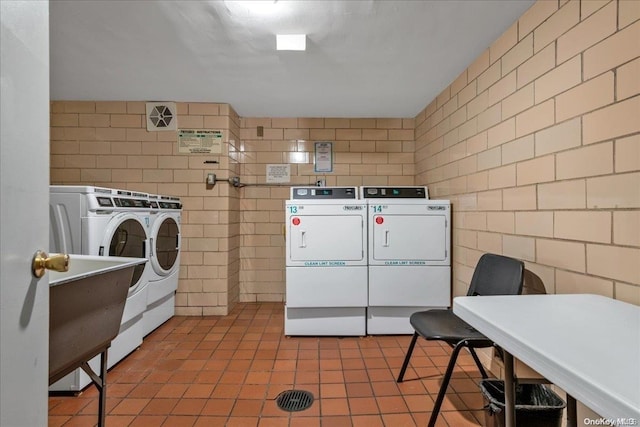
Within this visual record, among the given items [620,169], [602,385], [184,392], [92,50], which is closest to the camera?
[602,385]

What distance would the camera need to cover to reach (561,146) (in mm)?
1421

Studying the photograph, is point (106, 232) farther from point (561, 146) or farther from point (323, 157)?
point (561, 146)

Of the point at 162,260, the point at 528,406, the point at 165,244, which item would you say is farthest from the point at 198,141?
the point at 528,406

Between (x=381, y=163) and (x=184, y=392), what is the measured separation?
289 centimetres

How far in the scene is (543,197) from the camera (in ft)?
5.04

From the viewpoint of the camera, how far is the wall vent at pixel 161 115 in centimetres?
306

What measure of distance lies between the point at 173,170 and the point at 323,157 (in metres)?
1.63

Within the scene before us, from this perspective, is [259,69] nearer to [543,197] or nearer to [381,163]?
[381,163]

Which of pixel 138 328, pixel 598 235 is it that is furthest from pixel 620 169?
pixel 138 328

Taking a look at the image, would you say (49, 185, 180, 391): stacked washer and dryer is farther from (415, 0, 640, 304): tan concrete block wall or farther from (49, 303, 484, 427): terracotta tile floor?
(415, 0, 640, 304): tan concrete block wall

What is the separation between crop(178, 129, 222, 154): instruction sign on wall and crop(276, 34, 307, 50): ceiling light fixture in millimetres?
1455

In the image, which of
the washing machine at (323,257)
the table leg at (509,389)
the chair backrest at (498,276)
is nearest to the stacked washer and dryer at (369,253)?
the washing machine at (323,257)

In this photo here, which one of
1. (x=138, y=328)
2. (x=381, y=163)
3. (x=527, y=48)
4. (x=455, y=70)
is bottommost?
(x=138, y=328)

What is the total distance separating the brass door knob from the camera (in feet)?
2.24
